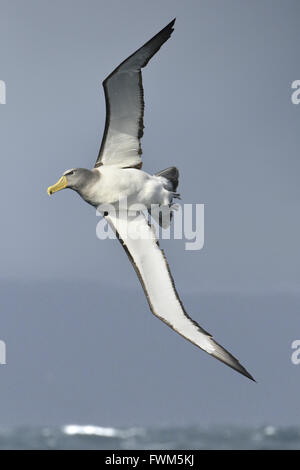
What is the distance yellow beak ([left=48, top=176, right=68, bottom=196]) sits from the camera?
17.8m

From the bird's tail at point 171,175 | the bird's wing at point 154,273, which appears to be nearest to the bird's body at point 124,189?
the bird's tail at point 171,175

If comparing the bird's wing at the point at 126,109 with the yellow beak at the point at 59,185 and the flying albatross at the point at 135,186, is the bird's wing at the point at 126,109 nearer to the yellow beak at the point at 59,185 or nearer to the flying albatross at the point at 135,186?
the flying albatross at the point at 135,186

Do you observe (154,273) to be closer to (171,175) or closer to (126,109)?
(171,175)

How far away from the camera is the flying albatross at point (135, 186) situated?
17.9 m

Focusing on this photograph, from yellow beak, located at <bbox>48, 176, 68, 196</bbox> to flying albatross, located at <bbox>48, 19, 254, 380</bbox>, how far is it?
0.04ft

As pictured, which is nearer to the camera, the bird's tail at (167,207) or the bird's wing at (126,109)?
the bird's wing at (126,109)

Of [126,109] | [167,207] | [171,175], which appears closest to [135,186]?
[167,207]

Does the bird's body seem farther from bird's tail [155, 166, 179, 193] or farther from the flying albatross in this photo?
bird's tail [155, 166, 179, 193]

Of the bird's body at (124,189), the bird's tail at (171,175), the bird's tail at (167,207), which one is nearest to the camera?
the bird's body at (124,189)

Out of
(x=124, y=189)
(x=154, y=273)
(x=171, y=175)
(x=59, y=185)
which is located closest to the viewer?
(x=59, y=185)

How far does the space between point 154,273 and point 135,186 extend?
2099 millimetres

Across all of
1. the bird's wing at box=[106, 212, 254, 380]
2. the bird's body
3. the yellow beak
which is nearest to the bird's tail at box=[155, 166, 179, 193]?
the bird's body

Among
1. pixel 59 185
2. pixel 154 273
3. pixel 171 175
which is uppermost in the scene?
pixel 171 175

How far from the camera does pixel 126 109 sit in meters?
18.8
